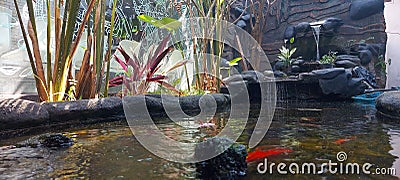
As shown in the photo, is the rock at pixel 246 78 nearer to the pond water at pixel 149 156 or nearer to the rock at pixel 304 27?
the pond water at pixel 149 156

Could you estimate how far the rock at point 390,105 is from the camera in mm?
2714

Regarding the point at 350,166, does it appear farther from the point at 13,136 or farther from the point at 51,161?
the point at 13,136

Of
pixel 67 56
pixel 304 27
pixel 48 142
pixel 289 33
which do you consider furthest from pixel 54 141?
pixel 289 33

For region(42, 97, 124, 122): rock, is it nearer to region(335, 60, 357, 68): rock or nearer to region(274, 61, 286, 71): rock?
region(335, 60, 357, 68): rock

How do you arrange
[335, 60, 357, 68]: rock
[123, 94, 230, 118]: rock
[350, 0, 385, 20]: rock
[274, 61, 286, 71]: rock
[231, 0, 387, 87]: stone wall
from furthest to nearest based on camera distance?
1. [350, 0, 385, 20]: rock
2. [231, 0, 387, 87]: stone wall
3. [274, 61, 286, 71]: rock
4. [335, 60, 357, 68]: rock
5. [123, 94, 230, 118]: rock

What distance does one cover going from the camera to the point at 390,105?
283 centimetres

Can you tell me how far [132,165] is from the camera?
41.9 inches

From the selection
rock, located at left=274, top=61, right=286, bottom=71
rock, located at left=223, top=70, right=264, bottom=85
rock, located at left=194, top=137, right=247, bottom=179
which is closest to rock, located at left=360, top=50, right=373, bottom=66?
rock, located at left=274, top=61, right=286, bottom=71

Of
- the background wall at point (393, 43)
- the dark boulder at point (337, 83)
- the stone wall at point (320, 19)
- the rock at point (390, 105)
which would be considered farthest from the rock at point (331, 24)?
the rock at point (390, 105)

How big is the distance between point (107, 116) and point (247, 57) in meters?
8.40

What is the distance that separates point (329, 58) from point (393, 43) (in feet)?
14.8

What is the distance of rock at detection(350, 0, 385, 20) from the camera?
1030 cm

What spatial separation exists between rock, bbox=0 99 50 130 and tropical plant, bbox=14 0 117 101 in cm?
33

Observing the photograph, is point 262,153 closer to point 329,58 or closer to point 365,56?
point 329,58
